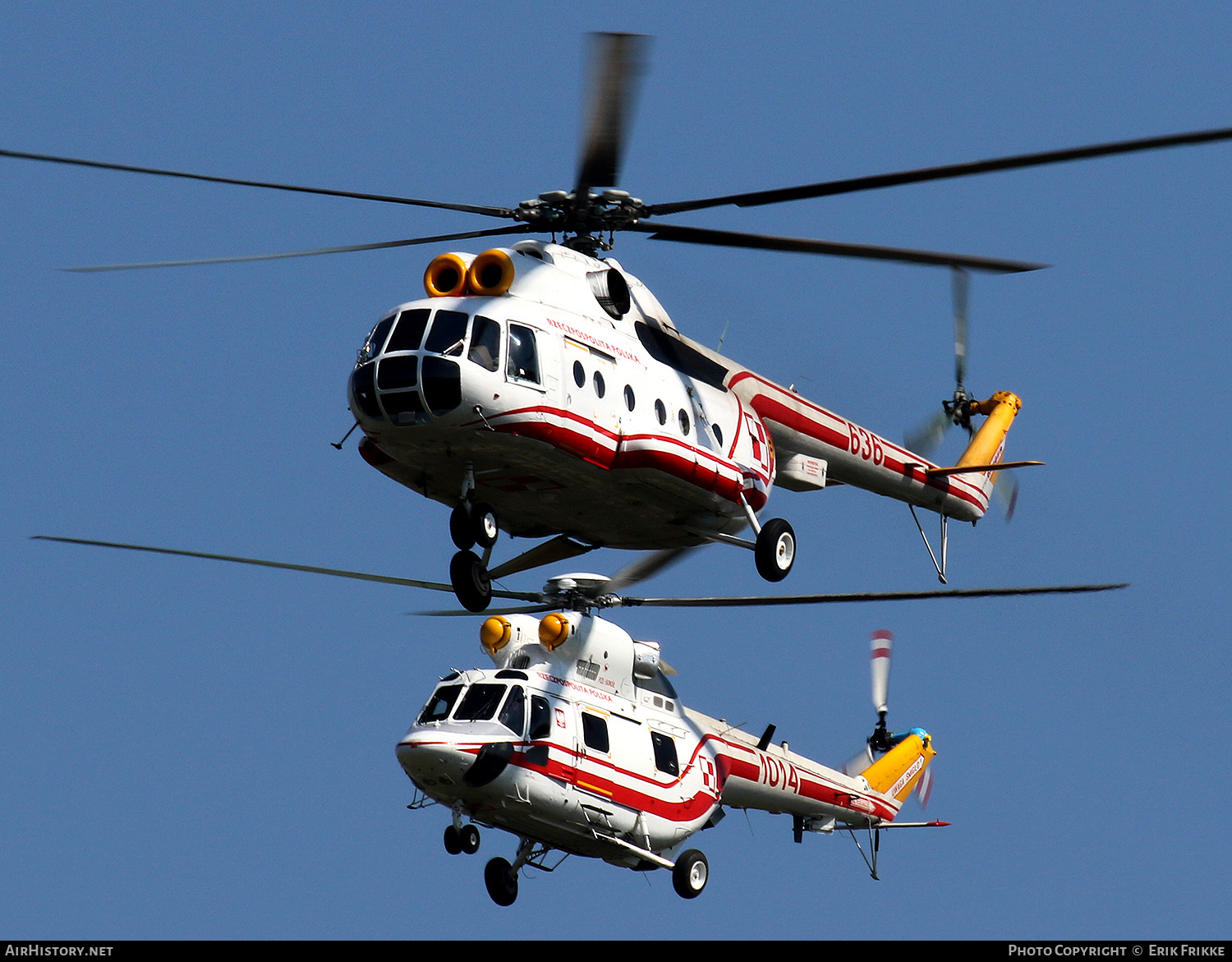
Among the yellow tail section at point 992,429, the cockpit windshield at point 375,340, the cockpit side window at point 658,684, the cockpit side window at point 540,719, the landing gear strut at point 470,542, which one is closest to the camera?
the cockpit windshield at point 375,340

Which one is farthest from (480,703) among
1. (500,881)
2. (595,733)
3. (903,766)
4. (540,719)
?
(903,766)

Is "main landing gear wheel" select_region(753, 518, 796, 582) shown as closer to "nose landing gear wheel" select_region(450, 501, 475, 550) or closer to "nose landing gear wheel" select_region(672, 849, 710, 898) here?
"nose landing gear wheel" select_region(450, 501, 475, 550)

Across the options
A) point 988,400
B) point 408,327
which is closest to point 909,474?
point 988,400

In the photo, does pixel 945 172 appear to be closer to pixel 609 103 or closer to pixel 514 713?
pixel 609 103

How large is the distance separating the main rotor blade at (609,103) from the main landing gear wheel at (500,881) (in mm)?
11591

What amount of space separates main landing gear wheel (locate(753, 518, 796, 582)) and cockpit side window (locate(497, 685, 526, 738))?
172 inches

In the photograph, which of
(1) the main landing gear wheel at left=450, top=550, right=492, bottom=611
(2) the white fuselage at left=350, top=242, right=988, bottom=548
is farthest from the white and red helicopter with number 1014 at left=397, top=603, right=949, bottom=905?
(1) the main landing gear wheel at left=450, top=550, right=492, bottom=611

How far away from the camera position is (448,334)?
2114 cm

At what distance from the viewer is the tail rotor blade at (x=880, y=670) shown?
35.3 m

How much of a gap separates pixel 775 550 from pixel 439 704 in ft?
19.3

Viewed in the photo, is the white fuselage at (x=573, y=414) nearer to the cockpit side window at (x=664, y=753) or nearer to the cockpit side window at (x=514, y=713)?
the cockpit side window at (x=514, y=713)

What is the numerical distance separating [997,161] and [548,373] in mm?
6120

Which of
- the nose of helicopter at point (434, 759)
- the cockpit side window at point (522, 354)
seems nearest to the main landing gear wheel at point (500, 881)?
the nose of helicopter at point (434, 759)
